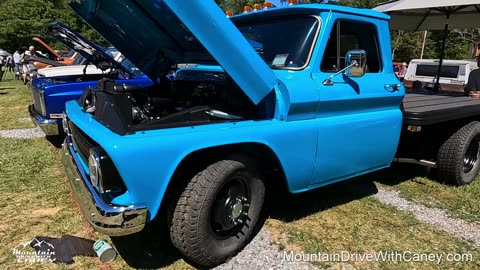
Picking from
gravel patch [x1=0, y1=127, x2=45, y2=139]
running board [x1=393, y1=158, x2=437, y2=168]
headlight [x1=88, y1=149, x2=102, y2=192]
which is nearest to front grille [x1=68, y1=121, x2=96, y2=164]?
headlight [x1=88, y1=149, x2=102, y2=192]

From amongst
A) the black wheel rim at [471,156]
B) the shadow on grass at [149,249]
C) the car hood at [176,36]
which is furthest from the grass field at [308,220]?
the car hood at [176,36]

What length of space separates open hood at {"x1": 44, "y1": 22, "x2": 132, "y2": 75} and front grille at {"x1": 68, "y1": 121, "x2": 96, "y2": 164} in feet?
9.95

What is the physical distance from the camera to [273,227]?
3.65 metres

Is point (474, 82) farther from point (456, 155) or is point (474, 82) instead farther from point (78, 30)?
point (78, 30)

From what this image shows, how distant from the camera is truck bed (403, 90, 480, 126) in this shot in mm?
4223

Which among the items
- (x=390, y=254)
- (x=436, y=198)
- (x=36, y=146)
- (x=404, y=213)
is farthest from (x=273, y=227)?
(x=36, y=146)

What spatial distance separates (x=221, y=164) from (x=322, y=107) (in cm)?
112

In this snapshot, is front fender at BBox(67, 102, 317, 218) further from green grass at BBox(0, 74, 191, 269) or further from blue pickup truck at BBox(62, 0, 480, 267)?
green grass at BBox(0, 74, 191, 269)

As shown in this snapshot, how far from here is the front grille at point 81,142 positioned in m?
3.03

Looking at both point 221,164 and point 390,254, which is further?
point 390,254

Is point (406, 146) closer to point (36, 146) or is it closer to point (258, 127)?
point (258, 127)

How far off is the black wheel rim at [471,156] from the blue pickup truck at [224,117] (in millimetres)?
925

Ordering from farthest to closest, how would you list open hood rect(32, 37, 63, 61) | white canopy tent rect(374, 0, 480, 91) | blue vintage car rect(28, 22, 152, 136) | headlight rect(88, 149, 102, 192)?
1. open hood rect(32, 37, 63, 61)
2. white canopy tent rect(374, 0, 480, 91)
3. blue vintage car rect(28, 22, 152, 136)
4. headlight rect(88, 149, 102, 192)

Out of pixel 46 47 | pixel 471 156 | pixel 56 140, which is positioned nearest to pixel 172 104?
pixel 56 140
